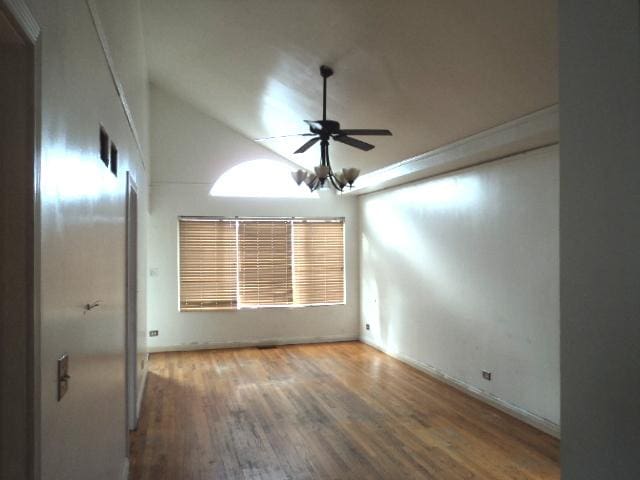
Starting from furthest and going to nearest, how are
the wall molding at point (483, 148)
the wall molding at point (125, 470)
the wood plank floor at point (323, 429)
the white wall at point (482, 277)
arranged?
the white wall at point (482, 277), the wall molding at point (483, 148), the wood plank floor at point (323, 429), the wall molding at point (125, 470)

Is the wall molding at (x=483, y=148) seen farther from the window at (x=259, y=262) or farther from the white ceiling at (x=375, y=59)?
the window at (x=259, y=262)

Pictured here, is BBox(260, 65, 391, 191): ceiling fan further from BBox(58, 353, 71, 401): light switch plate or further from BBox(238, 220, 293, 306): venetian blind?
BBox(238, 220, 293, 306): venetian blind

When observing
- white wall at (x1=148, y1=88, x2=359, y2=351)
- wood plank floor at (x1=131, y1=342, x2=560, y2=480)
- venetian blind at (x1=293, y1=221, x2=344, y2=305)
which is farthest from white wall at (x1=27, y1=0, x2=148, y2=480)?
venetian blind at (x1=293, y1=221, x2=344, y2=305)

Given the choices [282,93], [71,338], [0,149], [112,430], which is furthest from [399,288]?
[0,149]

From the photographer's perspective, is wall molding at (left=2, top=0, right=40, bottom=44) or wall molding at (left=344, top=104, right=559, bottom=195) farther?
wall molding at (left=344, top=104, right=559, bottom=195)

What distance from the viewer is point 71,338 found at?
5.07 feet

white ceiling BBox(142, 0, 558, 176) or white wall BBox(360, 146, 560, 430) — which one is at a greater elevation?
white ceiling BBox(142, 0, 558, 176)

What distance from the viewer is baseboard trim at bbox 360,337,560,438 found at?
151 inches

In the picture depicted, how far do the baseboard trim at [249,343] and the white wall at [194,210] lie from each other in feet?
0.05

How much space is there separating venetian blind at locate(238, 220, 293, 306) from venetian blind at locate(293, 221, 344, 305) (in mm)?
148

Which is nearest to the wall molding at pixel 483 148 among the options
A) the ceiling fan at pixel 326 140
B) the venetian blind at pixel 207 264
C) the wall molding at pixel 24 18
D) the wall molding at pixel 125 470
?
the ceiling fan at pixel 326 140

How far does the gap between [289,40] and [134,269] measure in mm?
2396

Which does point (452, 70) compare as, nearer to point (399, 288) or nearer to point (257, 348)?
point (399, 288)

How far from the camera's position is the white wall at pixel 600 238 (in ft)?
3.38
